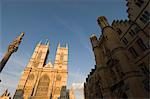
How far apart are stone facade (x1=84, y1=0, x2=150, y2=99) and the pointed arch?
40511 mm

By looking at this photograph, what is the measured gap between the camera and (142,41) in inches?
598

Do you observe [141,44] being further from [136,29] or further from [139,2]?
[139,2]

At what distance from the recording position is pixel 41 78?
62969 mm

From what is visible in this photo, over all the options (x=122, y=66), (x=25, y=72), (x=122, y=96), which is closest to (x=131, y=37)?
(x=122, y=66)

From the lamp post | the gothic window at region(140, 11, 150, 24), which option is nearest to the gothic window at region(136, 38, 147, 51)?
the gothic window at region(140, 11, 150, 24)

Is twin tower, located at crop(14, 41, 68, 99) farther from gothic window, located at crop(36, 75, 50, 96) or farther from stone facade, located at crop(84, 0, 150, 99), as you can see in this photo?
stone facade, located at crop(84, 0, 150, 99)

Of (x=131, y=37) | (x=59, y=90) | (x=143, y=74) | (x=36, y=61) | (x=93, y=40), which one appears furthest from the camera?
(x=36, y=61)

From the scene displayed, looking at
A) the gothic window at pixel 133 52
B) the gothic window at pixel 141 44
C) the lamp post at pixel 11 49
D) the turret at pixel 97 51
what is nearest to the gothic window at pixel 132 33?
the gothic window at pixel 141 44

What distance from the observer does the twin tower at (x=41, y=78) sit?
56297mm

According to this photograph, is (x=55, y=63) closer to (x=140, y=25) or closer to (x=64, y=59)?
(x=64, y=59)

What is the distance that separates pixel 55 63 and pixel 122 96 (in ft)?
192

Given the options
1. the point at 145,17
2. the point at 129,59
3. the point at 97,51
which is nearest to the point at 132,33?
the point at 145,17

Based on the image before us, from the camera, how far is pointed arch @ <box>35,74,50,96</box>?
5708 cm

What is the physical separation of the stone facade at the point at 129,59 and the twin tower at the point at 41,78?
133 feet
